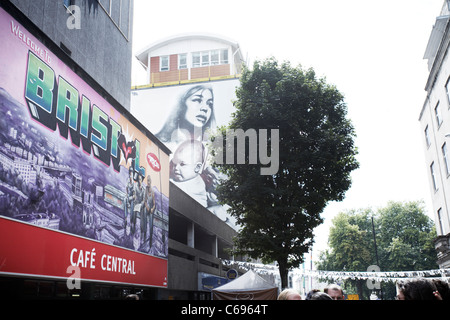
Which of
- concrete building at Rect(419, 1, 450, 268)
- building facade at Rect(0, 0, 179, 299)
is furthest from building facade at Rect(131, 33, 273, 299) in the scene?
concrete building at Rect(419, 1, 450, 268)

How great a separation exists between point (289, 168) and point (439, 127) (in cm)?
1170

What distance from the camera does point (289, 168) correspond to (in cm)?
2077

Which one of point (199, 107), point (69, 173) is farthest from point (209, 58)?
point (69, 173)

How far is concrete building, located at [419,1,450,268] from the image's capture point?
23.4m

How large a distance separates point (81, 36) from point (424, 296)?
1633 centimetres

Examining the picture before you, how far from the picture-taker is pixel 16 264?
30.4 ft

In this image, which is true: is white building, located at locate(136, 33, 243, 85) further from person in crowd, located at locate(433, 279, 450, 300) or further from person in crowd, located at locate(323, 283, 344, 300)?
person in crowd, located at locate(433, 279, 450, 300)

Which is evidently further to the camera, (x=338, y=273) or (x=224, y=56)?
(x=224, y=56)

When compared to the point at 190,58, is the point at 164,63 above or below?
below

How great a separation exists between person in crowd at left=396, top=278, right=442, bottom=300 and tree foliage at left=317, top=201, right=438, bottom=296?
50.4 metres

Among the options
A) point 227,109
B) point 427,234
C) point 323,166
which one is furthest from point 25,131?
point 427,234

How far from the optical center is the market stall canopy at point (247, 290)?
43.6 ft

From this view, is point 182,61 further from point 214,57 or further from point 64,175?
point 64,175
